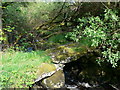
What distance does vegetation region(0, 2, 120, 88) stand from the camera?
307cm

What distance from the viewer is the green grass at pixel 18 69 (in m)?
2.69

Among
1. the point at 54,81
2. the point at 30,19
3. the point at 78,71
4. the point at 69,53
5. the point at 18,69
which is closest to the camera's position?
the point at 18,69

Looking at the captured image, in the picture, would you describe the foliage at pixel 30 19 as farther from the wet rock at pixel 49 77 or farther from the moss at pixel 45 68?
the wet rock at pixel 49 77

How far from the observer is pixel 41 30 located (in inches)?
240

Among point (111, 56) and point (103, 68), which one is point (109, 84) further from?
point (111, 56)

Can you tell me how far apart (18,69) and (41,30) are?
329 cm

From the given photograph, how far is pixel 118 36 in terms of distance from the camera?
287 centimetres

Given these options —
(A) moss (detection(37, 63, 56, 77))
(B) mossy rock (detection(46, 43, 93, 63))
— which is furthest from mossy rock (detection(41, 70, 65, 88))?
(B) mossy rock (detection(46, 43, 93, 63))

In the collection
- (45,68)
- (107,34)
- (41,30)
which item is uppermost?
(41,30)

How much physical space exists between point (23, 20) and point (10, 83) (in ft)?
12.1

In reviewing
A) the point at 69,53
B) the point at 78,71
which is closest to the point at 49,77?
the point at 69,53

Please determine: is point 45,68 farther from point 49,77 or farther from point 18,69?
point 18,69

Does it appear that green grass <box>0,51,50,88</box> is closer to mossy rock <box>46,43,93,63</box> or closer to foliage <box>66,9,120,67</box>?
mossy rock <box>46,43,93,63</box>

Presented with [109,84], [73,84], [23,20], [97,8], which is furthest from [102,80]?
[23,20]
